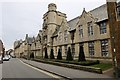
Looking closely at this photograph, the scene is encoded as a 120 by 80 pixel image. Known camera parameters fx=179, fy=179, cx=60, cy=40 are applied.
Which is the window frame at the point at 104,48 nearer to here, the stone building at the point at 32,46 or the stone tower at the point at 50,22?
the stone tower at the point at 50,22

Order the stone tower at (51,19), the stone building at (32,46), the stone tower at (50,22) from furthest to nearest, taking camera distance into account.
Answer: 1. the stone building at (32,46)
2. the stone tower at (51,19)
3. the stone tower at (50,22)

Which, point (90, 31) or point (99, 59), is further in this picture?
point (90, 31)

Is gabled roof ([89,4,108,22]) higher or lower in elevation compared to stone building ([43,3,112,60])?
higher

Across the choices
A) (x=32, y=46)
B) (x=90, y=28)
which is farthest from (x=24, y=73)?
(x=32, y=46)

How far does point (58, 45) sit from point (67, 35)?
5735 millimetres

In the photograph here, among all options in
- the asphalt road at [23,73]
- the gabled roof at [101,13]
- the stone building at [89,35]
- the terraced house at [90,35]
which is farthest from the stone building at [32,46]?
the asphalt road at [23,73]

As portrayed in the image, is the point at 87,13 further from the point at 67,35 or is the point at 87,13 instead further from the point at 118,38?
the point at 118,38

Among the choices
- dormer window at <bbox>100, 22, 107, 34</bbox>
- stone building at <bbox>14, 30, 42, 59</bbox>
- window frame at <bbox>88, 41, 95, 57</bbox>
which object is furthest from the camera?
stone building at <bbox>14, 30, 42, 59</bbox>

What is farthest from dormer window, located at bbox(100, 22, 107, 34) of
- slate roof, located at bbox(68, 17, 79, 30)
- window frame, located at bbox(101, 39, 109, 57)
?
slate roof, located at bbox(68, 17, 79, 30)

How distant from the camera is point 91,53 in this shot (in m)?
30.0

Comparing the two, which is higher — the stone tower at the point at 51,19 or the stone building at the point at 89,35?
the stone tower at the point at 51,19

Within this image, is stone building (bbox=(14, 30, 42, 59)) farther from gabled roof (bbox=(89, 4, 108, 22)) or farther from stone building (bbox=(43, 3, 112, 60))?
gabled roof (bbox=(89, 4, 108, 22))

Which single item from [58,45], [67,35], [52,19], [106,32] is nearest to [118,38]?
[106,32]

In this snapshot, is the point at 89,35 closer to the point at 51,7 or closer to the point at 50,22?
the point at 50,22
